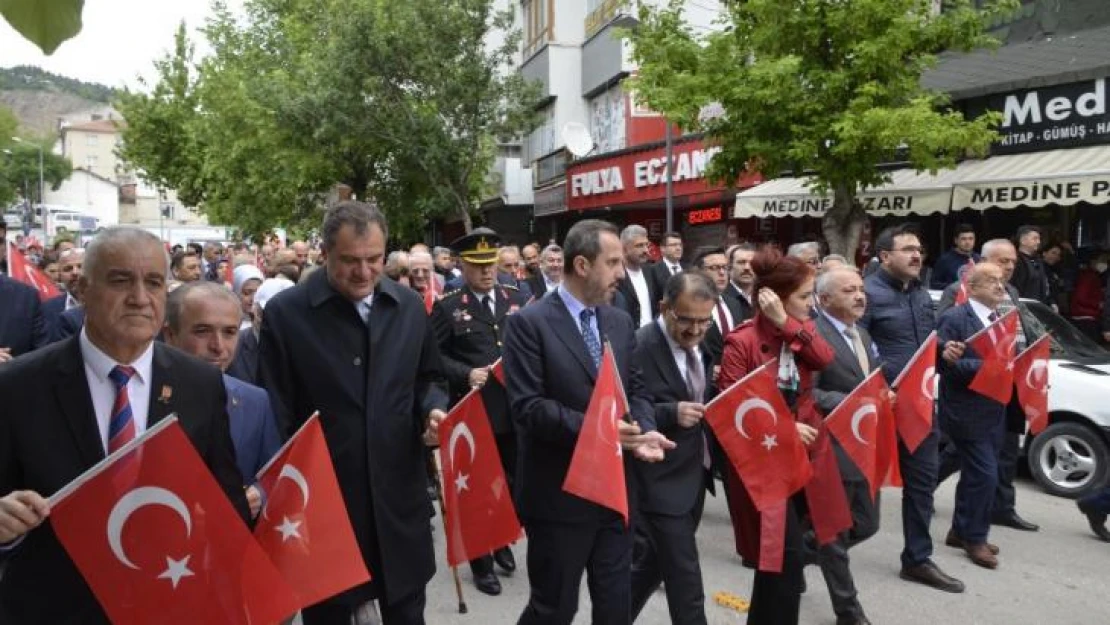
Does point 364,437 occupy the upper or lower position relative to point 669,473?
upper

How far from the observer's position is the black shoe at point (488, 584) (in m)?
5.71

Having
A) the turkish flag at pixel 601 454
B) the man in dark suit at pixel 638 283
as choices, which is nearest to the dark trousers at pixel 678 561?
the turkish flag at pixel 601 454

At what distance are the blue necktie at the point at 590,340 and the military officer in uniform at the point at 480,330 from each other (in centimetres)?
187

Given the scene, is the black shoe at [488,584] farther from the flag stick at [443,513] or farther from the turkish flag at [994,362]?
the turkish flag at [994,362]

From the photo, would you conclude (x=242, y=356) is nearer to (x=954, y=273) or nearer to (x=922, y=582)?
(x=922, y=582)

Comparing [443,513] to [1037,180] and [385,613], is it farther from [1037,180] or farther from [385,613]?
[1037,180]

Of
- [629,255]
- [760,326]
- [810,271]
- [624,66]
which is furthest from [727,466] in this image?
[624,66]

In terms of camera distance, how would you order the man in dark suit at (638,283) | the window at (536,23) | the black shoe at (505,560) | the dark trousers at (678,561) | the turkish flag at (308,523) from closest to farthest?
1. the turkish flag at (308,523)
2. the dark trousers at (678,561)
3. the black shoe at (505,560)
4. the man in dark suit at (638,283)
5. the window at (536,23)

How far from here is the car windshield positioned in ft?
25.9

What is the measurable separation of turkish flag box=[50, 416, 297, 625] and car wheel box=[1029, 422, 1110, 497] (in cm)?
700

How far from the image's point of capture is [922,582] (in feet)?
18.9

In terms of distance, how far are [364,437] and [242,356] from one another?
1.91 meters

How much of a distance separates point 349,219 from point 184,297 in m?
0.68

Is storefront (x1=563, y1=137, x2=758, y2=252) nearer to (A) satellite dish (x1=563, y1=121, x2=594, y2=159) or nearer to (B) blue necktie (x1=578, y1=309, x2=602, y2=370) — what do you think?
(A) satellite dish (x1=563, y1=121, x2=594, y2=159)
